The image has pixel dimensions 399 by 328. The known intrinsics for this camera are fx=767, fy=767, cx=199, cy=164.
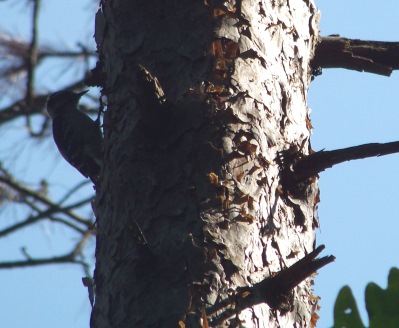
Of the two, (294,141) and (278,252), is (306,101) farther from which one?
(278,252)

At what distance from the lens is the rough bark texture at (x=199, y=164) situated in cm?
229

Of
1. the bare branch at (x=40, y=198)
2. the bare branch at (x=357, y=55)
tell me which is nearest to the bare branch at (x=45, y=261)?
the bare branch at (x=40, y=198)

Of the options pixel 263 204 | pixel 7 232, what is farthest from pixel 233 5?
pixel 7 232

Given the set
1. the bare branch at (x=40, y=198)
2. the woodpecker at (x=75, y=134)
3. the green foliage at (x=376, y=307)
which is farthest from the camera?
the bare branch at (x=40, y=198)

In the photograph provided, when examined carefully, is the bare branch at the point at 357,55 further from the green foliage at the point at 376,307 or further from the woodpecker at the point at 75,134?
the woodpecker at the point at 75,134

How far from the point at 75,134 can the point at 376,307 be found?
3.69m

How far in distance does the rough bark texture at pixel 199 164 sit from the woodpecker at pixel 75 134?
189 centimetres

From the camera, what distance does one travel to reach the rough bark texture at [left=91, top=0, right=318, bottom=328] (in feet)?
7.50

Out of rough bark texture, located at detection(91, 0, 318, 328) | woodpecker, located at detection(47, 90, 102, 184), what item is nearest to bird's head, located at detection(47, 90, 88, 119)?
woodpecker, located at detection(47, 90, 102, 184)

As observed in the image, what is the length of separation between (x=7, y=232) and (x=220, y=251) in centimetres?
385

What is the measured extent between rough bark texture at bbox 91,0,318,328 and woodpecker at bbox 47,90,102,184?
6.20ft

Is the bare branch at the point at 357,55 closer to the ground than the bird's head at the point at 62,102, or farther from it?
closer to the ground

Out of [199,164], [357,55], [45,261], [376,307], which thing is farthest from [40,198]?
[376,307]

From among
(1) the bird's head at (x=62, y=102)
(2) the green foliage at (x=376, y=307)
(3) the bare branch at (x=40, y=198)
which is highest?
(1) the bird's head at (x=62, y=102)
